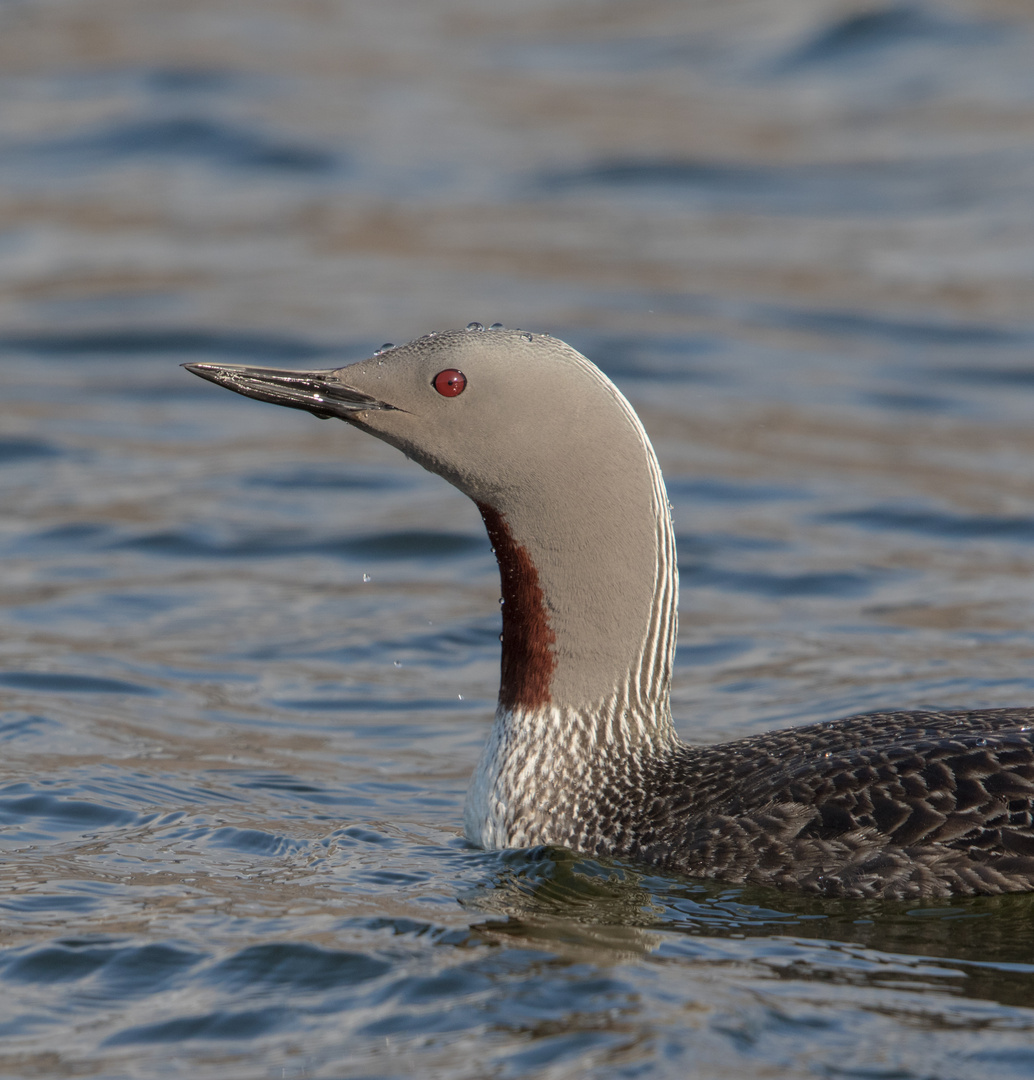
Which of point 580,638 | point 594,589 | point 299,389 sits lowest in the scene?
point 580,638

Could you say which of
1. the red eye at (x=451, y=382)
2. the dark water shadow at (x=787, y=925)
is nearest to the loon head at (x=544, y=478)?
the red eye at (x=451, y=382)

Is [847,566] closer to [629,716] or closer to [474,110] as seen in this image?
[629,716]

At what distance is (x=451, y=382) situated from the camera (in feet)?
18.4

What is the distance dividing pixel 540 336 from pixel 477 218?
10.9 m

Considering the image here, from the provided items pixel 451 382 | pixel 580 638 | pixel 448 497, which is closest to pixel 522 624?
pixel 580 638

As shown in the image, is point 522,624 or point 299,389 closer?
point 299,389

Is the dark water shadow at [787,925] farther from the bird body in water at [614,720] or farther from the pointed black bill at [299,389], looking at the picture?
the pointed black bill at [299,389]

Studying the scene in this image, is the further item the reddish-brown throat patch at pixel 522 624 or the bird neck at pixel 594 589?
the reddish-brown throat patch at pixel 522 624

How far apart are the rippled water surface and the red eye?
55.4 inches

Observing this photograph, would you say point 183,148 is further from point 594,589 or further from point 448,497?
point 594,589

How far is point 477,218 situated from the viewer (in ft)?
53.9

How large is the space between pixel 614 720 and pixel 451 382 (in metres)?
1.17

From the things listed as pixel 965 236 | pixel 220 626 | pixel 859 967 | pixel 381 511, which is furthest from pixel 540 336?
pixel 965 236

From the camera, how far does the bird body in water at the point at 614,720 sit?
514 cm
